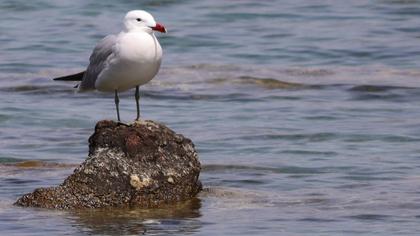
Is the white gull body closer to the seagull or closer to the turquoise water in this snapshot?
the seagull

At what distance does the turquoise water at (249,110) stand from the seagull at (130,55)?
3.00 ft

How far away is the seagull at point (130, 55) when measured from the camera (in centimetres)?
855

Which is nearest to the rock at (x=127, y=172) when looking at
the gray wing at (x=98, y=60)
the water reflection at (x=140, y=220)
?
the water reflection at (x=140, y=220)

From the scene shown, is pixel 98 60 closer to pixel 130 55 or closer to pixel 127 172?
pixel 130 55

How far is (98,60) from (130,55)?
49 cm

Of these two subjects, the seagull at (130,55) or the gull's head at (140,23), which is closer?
the seagull at (130,55)

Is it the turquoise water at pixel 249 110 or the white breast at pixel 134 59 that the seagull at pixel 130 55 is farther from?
the turquoise water at pixel 249 110

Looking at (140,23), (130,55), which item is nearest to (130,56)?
(130,55)

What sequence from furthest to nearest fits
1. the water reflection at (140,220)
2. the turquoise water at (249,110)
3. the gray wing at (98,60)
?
the gray wing at (98,60)
the turquoise water at (249,110)
the water reflection at (140,220)

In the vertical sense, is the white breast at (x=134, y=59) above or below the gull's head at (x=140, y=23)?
below

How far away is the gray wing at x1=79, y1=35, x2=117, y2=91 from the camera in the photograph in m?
8.82

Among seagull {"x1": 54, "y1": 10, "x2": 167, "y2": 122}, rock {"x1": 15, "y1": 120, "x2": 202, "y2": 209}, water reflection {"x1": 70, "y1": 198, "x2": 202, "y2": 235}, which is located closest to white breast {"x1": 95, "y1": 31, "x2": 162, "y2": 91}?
seagull {"x1": 54, "y1": 10, "x2": 167, "y2": 122}

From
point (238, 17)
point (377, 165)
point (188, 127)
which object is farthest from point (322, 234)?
point (238, 17)

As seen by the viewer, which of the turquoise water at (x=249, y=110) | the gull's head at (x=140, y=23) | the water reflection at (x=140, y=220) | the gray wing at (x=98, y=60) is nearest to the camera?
the water reflection at (x=140, y=220)
